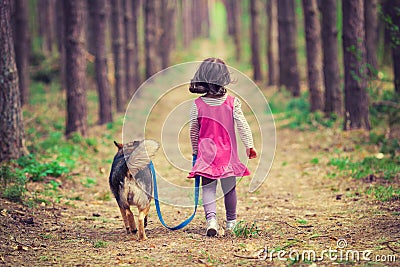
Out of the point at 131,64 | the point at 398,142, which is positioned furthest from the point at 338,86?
the point at 131,64

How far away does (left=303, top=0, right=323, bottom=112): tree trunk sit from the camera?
50.4ft

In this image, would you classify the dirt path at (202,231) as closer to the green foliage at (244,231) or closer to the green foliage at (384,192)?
the green foliage at (244,231)

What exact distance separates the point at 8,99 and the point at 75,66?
3868 millimetres

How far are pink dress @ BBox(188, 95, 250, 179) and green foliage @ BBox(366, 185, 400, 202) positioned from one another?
2.37 m

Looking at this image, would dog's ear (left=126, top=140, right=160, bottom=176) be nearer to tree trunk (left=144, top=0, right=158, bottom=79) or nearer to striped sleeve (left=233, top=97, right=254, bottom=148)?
striped sleeve (left=233, top=97, right=254, bottom=148)

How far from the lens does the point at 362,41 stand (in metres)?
11.7

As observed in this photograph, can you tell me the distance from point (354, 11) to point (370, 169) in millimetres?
4204

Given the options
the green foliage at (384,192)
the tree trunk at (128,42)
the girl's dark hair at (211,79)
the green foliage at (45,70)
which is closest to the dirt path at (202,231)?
the green foliage at (384,192)

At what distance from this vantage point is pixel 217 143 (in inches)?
231

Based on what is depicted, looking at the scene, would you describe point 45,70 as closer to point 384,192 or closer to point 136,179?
point 384,192

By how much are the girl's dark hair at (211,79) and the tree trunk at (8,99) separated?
4159mm

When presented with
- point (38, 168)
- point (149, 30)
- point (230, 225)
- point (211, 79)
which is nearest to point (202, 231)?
point (230, 225)

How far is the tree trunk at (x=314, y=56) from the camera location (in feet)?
50.4

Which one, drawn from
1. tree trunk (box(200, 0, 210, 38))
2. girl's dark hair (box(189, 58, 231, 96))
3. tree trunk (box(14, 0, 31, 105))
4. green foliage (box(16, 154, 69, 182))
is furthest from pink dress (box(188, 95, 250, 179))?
tree trunk (box(200, 0, 210, 38))
